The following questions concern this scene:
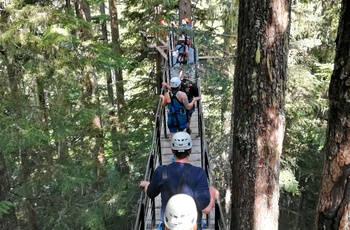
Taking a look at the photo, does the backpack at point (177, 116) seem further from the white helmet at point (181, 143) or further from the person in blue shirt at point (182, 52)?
the person in blue shirt at point (182, 52)

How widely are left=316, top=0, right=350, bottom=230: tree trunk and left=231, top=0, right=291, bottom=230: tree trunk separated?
121 centimetres

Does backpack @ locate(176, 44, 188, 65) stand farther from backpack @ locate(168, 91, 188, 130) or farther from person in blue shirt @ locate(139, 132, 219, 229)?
person in blue shirt @ locate(139, 132, 219, 229)

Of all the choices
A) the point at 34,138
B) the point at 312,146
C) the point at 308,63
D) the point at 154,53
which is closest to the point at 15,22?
the point at 34,138

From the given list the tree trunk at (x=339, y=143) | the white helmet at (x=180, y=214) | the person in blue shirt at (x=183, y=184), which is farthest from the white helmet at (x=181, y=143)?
the tree trunk at (x=339, y=143)

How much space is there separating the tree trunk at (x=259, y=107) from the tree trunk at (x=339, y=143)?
47.7 inches

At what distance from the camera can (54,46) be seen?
6.84 meters

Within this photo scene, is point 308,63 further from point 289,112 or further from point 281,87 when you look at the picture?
point 281,87

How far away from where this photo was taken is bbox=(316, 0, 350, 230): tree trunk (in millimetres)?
1631

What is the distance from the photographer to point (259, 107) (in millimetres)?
2986

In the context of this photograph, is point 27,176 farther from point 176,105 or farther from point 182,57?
point 176,105

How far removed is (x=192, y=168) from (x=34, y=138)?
428 centimetres

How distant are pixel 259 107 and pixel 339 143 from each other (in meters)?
1.31

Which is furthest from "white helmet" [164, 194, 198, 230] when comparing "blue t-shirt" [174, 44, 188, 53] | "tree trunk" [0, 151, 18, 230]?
"blue t-shirt" [174, 44, 188, 53]

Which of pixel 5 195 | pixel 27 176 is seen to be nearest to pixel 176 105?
pixel 5 195
